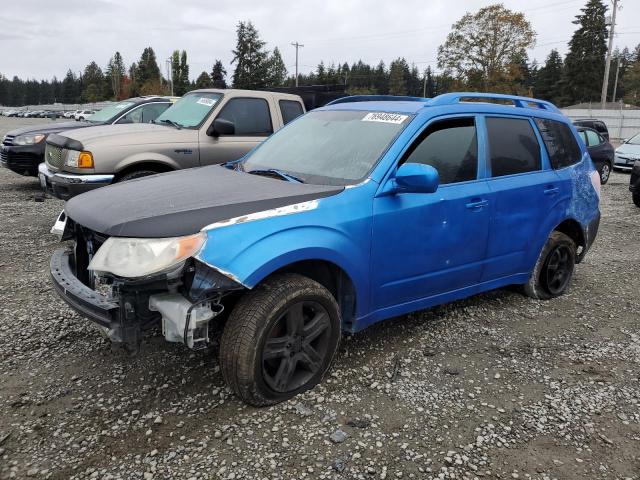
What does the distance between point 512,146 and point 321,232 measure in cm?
213

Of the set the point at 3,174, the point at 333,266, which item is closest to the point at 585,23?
the point at 3,174

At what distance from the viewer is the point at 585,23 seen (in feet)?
220

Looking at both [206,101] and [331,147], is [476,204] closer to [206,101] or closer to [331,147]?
[331,147]

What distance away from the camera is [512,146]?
430 cm

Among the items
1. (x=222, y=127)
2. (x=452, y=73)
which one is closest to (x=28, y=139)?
(x=222, y=127)

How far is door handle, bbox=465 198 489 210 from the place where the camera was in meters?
3.80

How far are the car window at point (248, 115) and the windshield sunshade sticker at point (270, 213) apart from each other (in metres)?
4.52

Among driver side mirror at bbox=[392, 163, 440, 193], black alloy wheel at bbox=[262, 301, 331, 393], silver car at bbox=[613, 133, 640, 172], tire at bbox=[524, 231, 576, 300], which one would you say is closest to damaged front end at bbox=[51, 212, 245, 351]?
black alloy wheel at bbox=[262, 301, 331, 393]

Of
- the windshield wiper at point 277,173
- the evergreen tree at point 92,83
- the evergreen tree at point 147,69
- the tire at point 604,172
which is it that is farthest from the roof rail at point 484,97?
the evergreen tree at point 92,83

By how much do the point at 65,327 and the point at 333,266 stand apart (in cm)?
221

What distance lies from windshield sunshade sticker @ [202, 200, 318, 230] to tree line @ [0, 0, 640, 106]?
8.85 metres

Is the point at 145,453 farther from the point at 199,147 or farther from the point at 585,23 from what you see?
the point at 585,23

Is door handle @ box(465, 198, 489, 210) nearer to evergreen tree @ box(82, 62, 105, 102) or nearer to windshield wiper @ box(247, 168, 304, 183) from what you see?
windshield wiper @ box(247, 168, 304, 183)

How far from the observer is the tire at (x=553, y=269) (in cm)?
473
